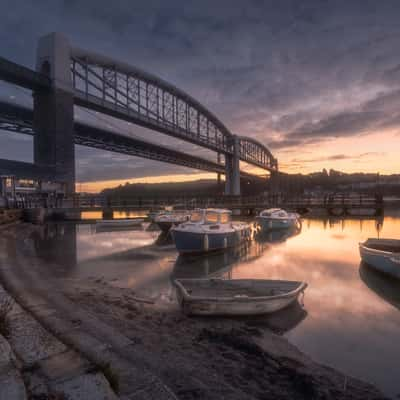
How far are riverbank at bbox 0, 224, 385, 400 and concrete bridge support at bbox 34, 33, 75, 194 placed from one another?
26906 mm

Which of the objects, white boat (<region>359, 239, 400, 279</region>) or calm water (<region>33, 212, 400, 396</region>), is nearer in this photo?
calm water (<region>33, 212, 400, 396</region>)

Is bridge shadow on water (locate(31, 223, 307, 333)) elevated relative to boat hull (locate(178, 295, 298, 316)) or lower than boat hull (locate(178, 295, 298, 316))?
lower

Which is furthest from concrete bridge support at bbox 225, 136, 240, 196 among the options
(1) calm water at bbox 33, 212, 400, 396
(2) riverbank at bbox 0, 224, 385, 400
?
(2) riverbank at bbox 0, 224, 385, 400

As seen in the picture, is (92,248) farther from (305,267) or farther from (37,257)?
(305,267)

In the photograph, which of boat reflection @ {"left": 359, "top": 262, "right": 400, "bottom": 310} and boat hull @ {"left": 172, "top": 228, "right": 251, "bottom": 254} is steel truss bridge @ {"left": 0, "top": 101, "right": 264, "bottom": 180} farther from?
boat reflection @ {"left": 359, "top": 262, "right": 400, "bottom": 310}

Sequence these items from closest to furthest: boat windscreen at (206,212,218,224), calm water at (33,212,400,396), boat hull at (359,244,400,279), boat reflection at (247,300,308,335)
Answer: calm water at (33,212,400,396) < boat reflection at (247,300,308,335) < boat hull at (359,244,400,279) < boat windscreen at (206,212,218,224)

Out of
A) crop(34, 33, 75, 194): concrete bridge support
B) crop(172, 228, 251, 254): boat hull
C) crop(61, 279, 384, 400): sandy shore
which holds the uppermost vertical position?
Result: crop(34, 33, 75, 194): concrete bridge support

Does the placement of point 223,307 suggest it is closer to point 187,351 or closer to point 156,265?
point 187,351

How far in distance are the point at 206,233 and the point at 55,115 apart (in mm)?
26321

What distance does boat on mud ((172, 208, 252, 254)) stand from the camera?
1499cm

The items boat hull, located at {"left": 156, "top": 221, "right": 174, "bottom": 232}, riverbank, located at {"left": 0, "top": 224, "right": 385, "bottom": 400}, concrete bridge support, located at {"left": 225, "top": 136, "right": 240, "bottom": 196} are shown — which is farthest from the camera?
concrete bridge support, located at {"left": 225, "top": 136, "right": 240, "bottom": 196}

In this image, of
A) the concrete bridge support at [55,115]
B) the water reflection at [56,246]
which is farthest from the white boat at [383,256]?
the concrete bridge support at [55,115]

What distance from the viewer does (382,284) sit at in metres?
10.5

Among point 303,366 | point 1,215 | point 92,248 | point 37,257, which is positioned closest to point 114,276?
point 37,257
